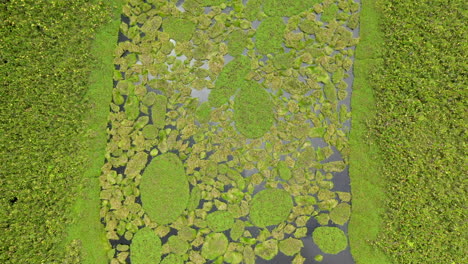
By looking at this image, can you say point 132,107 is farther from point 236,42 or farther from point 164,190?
point 236,42

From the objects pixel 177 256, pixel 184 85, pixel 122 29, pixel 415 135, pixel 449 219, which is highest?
pixel 122 29

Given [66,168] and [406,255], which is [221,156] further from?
[406,255]

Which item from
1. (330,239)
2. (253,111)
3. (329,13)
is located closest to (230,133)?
(253,111)

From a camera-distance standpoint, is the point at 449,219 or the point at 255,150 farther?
the point at 255,150

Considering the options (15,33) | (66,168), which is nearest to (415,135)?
(66,168)

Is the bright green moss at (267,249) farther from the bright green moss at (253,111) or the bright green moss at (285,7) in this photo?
the bright green moss at (285,7)

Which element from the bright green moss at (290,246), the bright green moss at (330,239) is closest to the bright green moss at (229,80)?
the bright green moss at (290,246)
